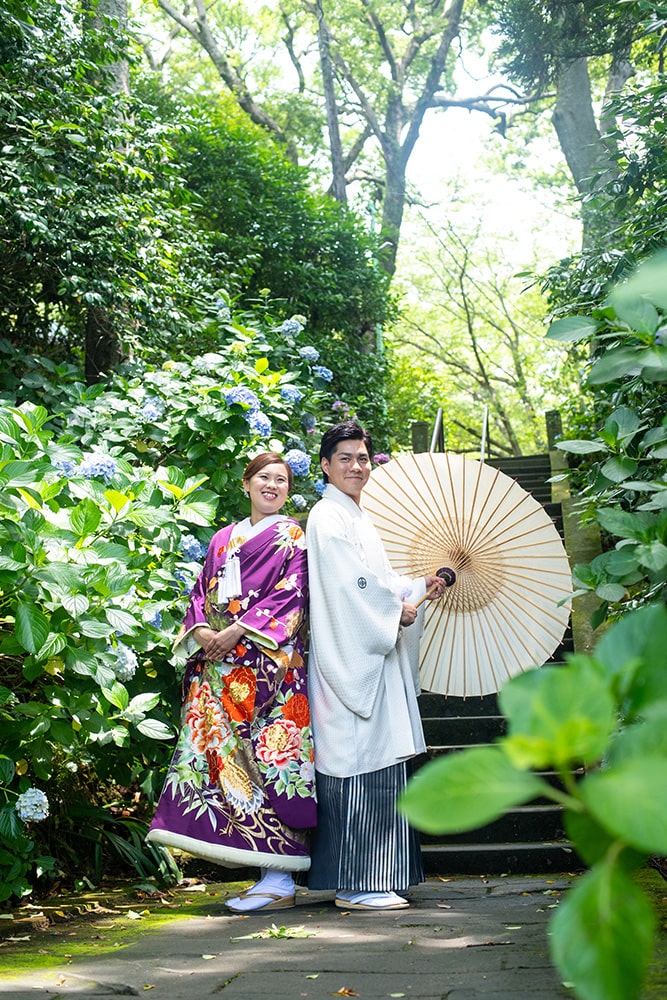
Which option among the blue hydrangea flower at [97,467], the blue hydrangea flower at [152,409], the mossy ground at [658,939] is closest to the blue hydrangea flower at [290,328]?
the blue hydrangea flower at [152,409]

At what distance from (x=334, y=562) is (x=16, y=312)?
4092mm

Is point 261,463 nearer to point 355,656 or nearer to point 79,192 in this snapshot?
point 355,656

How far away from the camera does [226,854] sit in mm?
3658

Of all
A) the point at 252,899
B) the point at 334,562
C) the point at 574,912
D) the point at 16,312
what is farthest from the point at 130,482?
the point at 574,912

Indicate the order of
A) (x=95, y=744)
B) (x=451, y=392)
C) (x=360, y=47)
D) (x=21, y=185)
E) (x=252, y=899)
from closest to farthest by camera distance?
(x=252, y=899)
(x=95, y=744)
(x=21, y=185)
(x=360, y=47)
(x=451, y=392)

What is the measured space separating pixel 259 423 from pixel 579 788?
4546 mm

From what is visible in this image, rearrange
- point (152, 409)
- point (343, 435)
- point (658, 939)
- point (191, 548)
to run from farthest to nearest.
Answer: point (152, 409), point (191, 548), point (343, 435), point (658, 939)

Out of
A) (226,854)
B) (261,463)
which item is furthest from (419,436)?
(226,854)

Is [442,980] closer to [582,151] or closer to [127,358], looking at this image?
[127,358]

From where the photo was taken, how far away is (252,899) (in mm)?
3664

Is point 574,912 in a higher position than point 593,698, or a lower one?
lower

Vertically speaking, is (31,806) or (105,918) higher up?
(31,806)

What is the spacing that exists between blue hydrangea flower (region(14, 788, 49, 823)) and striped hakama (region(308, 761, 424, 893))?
1.04 meters

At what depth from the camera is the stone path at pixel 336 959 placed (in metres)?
2.39
